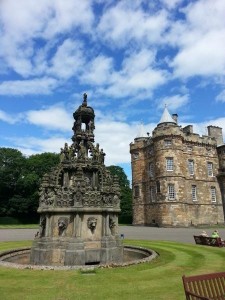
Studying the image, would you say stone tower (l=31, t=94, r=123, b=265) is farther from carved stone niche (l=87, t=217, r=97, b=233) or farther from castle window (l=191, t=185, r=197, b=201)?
castle window (l=191, t=185, r=197, b=201)

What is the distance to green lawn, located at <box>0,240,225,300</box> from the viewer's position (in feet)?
26.2

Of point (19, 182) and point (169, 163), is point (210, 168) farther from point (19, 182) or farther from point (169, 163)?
point (19, 182)

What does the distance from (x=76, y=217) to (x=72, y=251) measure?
4.56 feet

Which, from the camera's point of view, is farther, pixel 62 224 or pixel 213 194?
pixel 213 194

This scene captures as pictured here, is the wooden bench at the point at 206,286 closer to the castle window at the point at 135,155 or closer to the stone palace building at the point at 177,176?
the stone palace building at the point at 177,176

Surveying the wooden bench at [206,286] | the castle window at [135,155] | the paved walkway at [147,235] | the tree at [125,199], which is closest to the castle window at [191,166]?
the castle window at [135,155]

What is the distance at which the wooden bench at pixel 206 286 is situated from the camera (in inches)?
234

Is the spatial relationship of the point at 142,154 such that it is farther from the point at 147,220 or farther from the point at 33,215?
the point at 33,215

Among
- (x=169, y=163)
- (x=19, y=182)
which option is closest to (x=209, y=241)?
(x=169, y=163)

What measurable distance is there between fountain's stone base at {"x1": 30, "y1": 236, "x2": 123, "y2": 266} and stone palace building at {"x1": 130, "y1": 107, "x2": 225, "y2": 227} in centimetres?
3208

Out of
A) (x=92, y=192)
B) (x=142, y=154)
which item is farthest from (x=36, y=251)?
(x=142, y=154)

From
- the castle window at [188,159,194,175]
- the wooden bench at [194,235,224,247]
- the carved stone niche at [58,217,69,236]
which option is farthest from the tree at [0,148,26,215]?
the carved stone niche at [58,217,69,236]

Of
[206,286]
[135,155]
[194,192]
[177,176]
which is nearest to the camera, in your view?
[206,286]

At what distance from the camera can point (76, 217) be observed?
12750mm
